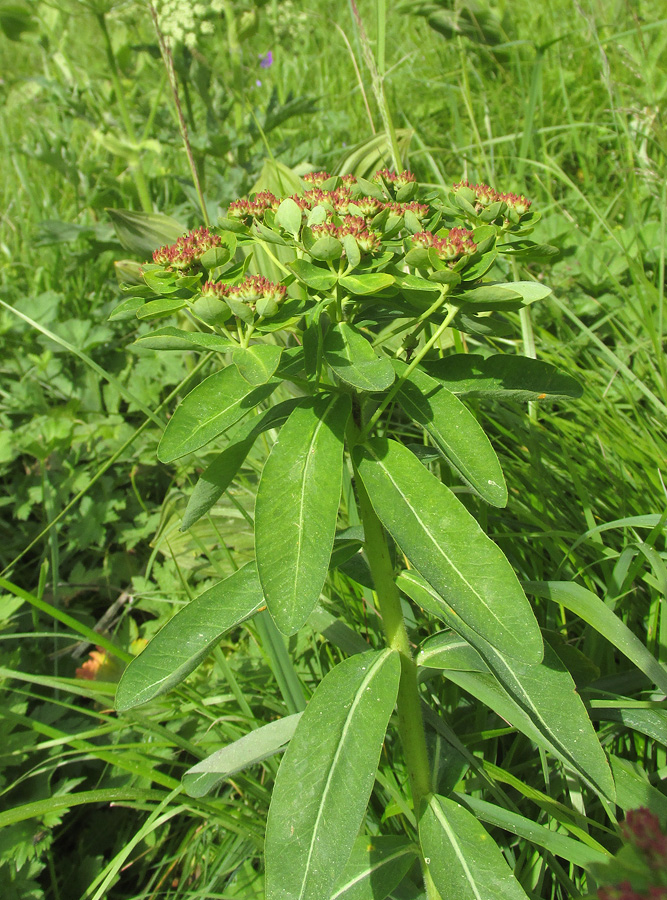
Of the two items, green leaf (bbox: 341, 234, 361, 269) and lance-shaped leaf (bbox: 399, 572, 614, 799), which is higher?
green leaf (bbox: 341, 234, 361, 269)

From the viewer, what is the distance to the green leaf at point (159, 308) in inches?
35.1

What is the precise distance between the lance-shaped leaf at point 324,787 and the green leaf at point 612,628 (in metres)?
0.30

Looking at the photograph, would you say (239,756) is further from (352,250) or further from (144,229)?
(144,229)

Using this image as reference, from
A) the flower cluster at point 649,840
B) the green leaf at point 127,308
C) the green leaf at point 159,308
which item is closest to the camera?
the flower cluster at point 649,840

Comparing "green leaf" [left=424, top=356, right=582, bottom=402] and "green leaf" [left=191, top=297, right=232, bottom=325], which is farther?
"green leaf" [left=424, top=356, right=582, bottom=402]

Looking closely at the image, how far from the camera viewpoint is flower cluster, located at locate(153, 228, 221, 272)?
36.1 inches

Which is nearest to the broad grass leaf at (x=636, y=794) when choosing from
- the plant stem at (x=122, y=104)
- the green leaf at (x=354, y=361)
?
the green leaf at (x=354, y=361)

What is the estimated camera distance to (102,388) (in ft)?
7.82

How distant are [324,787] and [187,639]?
0.93ft

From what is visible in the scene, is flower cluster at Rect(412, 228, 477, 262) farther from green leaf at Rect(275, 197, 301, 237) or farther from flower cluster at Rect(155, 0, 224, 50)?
flower cluster at Rect(155, 0, 224, 50)

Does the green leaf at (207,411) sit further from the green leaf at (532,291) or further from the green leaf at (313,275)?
the green leaf at (532,291)

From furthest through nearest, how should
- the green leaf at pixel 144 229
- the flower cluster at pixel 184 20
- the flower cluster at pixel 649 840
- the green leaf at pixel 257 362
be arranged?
the flower cluster at pixel 184 20 < the green leaf at pixel 144 229 < the green leaf at pixel 257 362 < the flower cluster at pixel 649 840

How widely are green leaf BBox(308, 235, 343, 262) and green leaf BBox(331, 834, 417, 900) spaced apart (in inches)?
35.0

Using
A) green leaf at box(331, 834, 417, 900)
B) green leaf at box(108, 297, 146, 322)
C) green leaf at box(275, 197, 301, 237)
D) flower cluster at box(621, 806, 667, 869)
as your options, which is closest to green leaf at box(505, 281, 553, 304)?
green leaf at box(275, 197, 301, 237)
